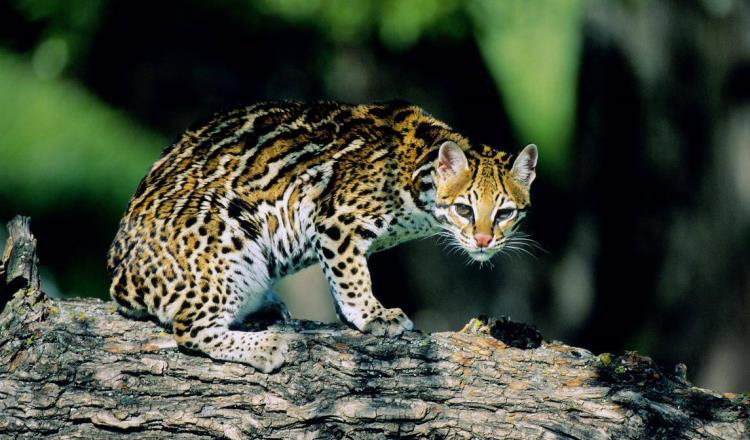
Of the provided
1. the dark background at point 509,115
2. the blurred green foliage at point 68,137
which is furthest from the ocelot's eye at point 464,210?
the blurred green foliage at point 68,137

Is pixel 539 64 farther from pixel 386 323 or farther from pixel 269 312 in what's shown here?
pixel 386 323

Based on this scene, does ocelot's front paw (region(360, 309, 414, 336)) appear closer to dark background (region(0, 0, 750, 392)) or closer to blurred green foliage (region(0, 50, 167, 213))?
dark background (region(0, 0, 750, 392))

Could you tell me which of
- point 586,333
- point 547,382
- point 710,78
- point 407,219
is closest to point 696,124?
point 710,78

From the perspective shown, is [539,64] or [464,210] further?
[539,64]

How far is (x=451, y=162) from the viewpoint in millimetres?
9398

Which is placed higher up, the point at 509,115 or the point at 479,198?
the point at 509,115

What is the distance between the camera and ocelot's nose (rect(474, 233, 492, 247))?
9.18 meters

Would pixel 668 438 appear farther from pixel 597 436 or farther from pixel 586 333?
pixel 586 333

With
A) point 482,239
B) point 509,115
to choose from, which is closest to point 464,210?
point 482,239

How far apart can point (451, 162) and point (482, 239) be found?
0.68 meters

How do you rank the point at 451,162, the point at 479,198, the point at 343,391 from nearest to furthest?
the point at 343,391 → the point at 479,198 → the point at 451,162

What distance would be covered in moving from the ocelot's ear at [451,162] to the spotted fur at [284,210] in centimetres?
1

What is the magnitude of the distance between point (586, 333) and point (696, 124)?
3.38m

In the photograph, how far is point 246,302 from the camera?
9.17 metres
